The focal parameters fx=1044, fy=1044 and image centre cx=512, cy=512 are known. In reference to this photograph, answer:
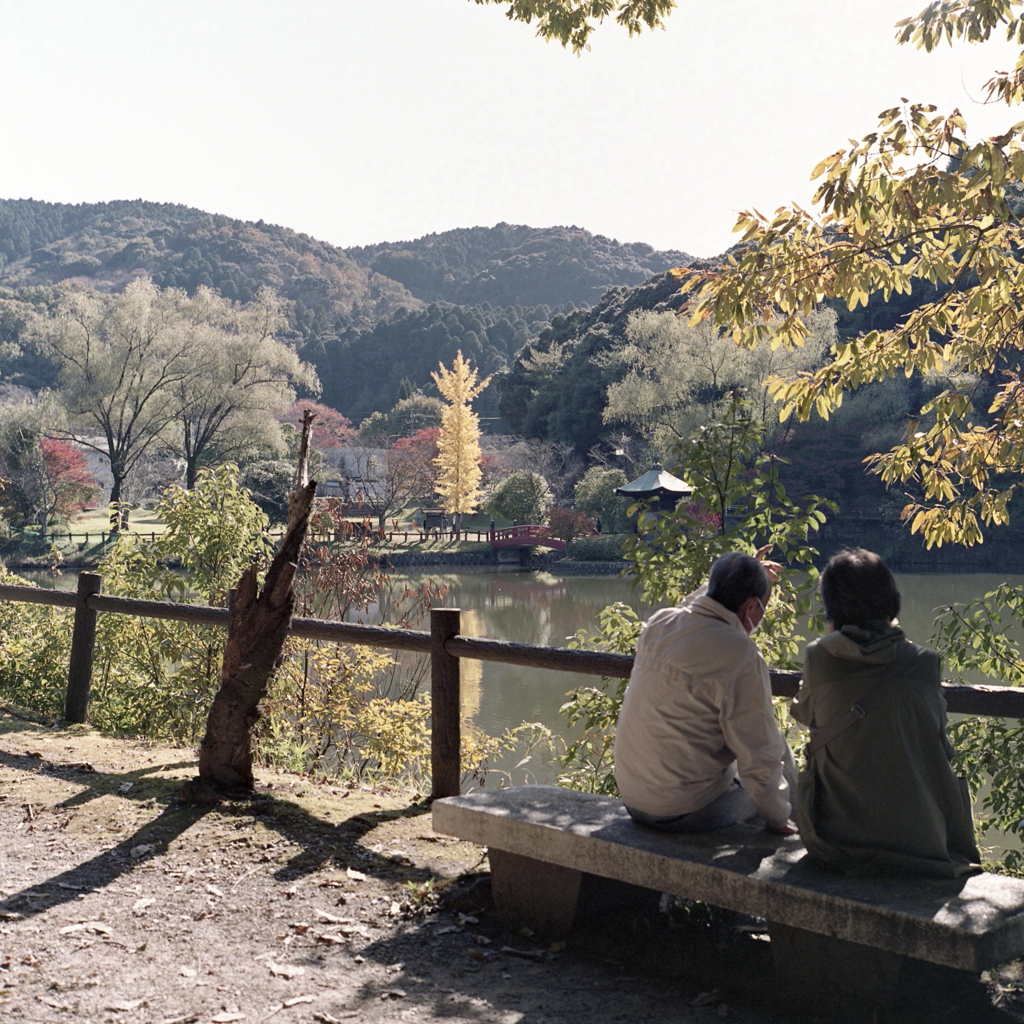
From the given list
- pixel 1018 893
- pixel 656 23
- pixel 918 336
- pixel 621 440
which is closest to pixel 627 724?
pixel 1018 893

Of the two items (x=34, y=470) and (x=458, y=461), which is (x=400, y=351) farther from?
(x=34, y=470)

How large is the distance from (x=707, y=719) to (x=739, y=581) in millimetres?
371

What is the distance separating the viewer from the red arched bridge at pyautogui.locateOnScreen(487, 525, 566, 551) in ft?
101

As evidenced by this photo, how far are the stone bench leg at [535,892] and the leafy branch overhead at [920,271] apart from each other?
7.25ft

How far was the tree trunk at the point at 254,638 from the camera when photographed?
13.7ft

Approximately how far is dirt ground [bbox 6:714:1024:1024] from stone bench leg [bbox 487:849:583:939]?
6 cm

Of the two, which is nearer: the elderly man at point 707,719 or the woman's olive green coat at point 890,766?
the woman's olive green coat at point 890,766

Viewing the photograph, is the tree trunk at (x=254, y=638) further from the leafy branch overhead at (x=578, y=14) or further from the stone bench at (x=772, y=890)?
the leafy branch overhead at (x=578, y=14)

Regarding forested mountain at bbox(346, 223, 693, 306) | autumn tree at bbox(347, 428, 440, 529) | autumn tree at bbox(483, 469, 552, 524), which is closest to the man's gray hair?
autumn tree at bbox(347, 428, 440, 529)

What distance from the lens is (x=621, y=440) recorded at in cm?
3456

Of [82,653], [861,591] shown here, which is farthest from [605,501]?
[861,591]

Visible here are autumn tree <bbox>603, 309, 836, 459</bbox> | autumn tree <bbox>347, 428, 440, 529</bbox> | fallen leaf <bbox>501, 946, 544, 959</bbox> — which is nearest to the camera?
fallen leaf <bbox>501, 946, 544, 959</bbox>

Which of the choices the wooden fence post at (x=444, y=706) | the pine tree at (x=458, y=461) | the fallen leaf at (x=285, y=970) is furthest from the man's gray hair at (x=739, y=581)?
the pine tree at (x=458, y=461)

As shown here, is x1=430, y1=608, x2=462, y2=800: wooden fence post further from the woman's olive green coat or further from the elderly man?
the woman's olive green coat
